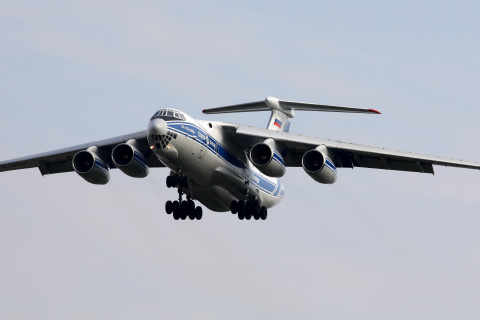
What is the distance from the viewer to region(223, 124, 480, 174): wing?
28.5 metres

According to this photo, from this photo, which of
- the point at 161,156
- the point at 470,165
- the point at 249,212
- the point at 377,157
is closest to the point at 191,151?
the point at 161,156

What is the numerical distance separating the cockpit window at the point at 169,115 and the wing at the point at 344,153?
1801 millimetres

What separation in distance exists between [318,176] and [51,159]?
A: 8286 millimetres

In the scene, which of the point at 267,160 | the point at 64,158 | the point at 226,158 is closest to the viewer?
the point at 267,160

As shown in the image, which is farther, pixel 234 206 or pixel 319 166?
pixel 234 206

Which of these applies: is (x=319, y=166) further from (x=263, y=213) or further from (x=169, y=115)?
(x=169, y=115)

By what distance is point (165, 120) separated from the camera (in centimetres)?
2758

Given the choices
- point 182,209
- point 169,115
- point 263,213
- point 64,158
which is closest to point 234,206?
point 263,213

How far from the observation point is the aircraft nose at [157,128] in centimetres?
2719

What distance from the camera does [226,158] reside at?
29.1 metres

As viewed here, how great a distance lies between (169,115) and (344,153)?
4793 millimetres

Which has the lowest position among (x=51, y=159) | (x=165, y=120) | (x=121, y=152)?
(x=51, y=159)

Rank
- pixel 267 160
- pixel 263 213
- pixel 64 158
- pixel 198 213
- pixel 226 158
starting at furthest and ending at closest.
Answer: pixel 64 158, pixel 198 213, pixel 263 213, pixel 226 158, pixel 267 160

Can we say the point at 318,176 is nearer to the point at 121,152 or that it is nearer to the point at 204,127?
the point at 204,127
